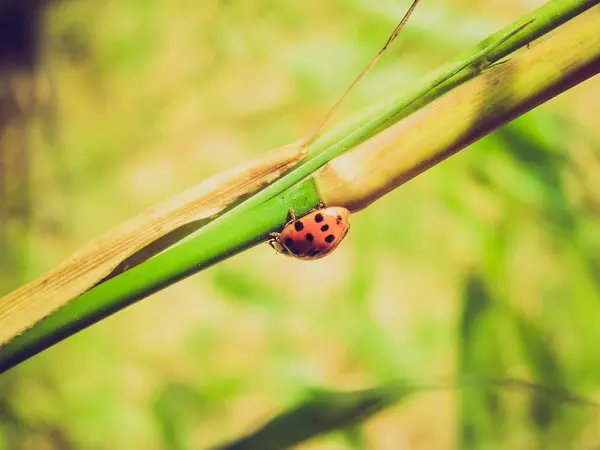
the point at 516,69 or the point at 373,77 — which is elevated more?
the point at 373,77

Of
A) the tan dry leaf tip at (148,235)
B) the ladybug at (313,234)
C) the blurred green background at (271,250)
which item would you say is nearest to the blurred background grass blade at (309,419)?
the blurred green background at (271,250)

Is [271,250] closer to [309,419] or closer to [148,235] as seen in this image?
[309,419]

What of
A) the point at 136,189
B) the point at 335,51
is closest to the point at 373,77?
the point at 335,51

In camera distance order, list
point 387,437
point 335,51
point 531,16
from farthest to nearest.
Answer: point 335,51
point 387,437
point 531,16

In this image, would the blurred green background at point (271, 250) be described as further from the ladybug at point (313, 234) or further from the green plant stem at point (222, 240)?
the green plant stem at point (222, 240)

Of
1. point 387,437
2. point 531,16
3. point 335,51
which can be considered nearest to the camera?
point 531,16

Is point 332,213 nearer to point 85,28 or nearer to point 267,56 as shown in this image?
point 267,56

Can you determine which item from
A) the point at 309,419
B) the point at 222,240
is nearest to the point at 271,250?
the point at 309,419

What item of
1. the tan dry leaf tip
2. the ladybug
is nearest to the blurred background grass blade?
the ladybug
